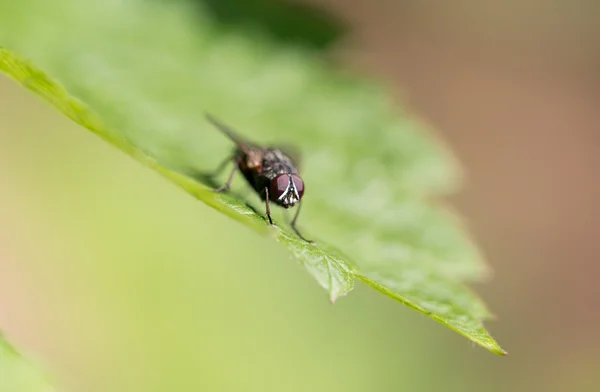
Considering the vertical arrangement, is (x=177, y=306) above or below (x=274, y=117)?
below

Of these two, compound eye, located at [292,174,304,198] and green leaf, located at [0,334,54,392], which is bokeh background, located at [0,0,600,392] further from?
green leaf, located at [0,334,54,392]

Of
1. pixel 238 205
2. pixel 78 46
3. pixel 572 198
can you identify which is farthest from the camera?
pixel 572 198

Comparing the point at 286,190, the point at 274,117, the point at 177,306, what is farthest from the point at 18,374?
the point at 177,306

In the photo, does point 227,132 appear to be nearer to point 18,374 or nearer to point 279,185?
point 279,185

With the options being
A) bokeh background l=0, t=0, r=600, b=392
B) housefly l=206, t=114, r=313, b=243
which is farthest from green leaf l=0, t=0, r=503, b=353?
→ bokeh background l=0, t=0, r=600, b=392

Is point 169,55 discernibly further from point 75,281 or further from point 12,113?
point 75,281

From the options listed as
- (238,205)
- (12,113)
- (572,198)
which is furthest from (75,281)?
(572,198)
